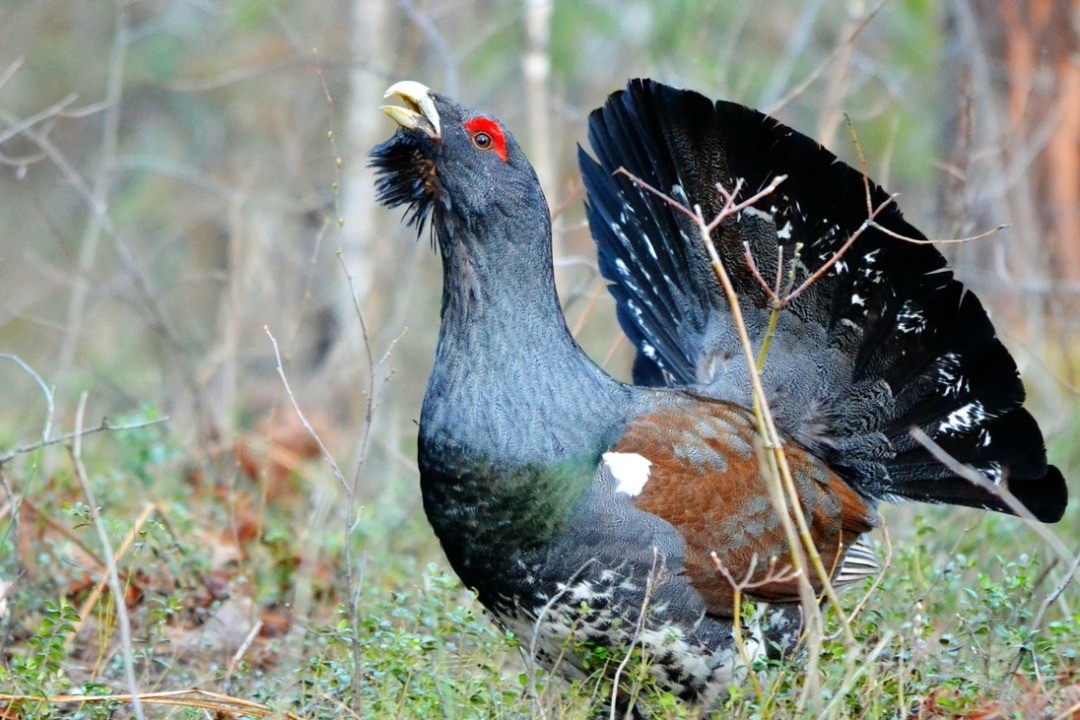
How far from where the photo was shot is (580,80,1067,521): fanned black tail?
4.14 metres

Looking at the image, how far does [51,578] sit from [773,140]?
2963 mm

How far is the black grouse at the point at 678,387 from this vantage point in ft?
11.9

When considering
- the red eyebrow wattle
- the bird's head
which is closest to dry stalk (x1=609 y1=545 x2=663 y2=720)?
the bird's head

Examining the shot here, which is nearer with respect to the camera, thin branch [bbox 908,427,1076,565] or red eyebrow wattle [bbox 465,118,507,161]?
thin branch [bbox 908,427,1076,565]

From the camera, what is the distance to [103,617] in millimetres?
4371

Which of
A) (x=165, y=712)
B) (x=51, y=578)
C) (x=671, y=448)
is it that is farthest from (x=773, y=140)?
(x=51, y=578)

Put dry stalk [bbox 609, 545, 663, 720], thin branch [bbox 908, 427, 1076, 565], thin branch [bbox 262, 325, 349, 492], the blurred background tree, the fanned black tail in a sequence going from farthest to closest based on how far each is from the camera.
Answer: the blurred background tree → the fanned black tail → dry stalk [bbox 609, 545, 663, 720] → thin branch [bbox 262, 325, 349, 492] → thin branch [bbox 908, 427, 1076, 565]

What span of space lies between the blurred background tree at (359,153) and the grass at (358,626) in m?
0.82

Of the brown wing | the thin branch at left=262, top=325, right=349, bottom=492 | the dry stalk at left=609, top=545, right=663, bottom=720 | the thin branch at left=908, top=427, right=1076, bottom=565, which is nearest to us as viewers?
the thin branch at left=908, top=427, right=1076, bottom=565

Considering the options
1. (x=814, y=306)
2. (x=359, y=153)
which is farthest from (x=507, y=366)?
(x=359, y=153)

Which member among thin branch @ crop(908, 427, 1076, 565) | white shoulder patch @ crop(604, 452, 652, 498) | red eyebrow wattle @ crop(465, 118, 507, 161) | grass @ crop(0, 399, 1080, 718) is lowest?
grass @ crop(0, 399, 1080, 718)

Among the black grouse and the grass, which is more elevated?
the black grouse

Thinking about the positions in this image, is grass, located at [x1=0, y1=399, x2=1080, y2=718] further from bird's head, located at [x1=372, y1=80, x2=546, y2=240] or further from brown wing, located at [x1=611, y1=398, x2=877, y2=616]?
bird's head, located at [x1=372, y1=80, x2=546, y2=240]

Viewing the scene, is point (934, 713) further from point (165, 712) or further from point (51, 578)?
point (51, 578)
